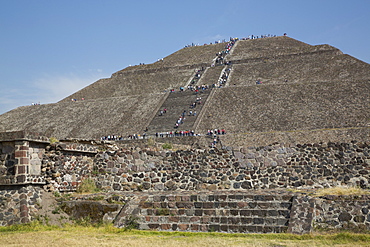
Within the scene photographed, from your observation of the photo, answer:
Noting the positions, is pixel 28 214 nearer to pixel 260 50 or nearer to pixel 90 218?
pixel 90 218

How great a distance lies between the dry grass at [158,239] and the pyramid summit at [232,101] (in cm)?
1814

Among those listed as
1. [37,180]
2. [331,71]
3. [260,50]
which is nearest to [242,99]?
[331,71]

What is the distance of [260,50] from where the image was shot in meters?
60.3

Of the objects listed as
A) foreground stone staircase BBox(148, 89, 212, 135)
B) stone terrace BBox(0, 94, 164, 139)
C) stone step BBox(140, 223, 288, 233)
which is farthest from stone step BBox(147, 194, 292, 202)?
stone terrace BBox(0, 94, 164, 139)

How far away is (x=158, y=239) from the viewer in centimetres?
888

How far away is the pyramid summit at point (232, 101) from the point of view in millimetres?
→ 30312

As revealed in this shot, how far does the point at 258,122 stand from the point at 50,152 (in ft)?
70.3

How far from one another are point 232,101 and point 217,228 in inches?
1135

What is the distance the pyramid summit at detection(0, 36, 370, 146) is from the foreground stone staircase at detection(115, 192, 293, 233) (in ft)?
55.3

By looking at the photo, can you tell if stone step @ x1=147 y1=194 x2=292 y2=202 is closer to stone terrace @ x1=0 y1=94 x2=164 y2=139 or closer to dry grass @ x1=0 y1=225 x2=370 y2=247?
dry grass @ x1=0 y1=225 x2=370 y2=247

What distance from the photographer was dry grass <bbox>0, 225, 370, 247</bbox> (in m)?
8.23

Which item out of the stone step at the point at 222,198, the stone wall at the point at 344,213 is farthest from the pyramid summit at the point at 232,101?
the stone wall at the point at 344,213

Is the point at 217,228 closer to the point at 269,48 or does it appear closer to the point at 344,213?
the point at 344,213

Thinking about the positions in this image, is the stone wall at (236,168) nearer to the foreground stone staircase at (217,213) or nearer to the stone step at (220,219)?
the foreground stone staircase at (217,213)
